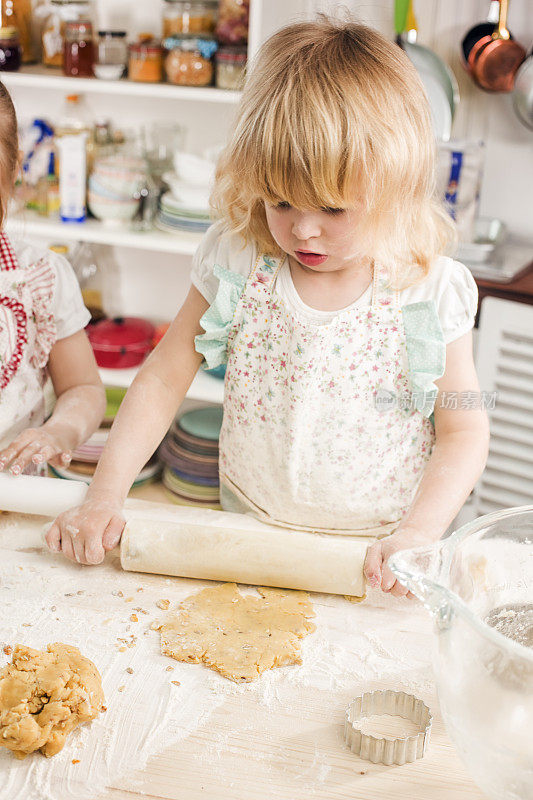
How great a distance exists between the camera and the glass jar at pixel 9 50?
2203mm

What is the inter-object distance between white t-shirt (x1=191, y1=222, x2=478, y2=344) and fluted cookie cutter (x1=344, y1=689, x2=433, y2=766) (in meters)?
0.50

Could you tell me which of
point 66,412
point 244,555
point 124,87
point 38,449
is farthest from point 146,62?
point 244,555

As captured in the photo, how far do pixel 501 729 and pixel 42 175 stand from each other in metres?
2.05

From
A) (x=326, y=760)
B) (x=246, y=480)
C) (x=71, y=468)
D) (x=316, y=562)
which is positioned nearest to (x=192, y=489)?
(x=71, y=468)

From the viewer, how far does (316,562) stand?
0.86 m

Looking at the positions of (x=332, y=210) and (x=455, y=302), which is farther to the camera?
(x=455, y=302)

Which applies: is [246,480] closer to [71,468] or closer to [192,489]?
[192,489]

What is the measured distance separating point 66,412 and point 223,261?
31 centimetres

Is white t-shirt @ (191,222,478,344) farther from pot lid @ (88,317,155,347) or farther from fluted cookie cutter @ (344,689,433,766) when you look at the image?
pot lid @ (88,317,155,347)

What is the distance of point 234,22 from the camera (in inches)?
80.5

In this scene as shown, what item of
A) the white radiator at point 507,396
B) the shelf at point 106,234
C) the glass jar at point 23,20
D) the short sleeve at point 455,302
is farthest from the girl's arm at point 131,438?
the glass jar at point 23,20

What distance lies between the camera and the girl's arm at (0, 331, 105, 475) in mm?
1110

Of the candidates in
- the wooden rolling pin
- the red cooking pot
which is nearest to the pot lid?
the red cooking pot

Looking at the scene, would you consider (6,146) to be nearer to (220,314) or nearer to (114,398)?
(220,314)
